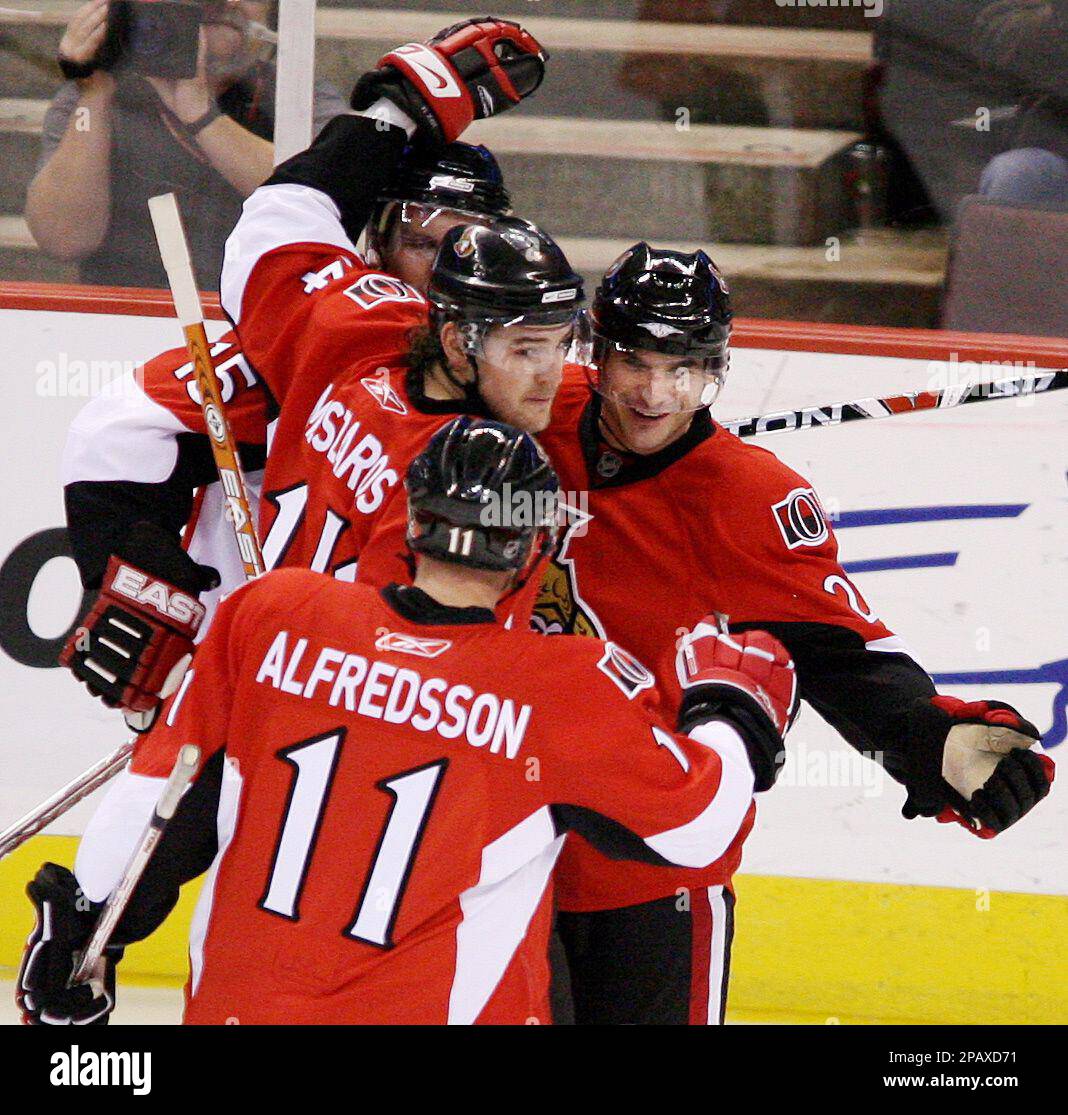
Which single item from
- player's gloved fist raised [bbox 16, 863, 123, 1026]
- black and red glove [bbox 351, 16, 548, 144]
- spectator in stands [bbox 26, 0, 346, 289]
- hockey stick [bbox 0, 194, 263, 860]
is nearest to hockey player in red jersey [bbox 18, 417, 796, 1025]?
player's gloved fist raised [bbox 16, 863, 123, 1026]

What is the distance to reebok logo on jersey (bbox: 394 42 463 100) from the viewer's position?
2.18 meters

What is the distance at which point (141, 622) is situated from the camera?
6.89 ft

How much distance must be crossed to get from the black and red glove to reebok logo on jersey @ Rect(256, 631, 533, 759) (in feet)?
3.01

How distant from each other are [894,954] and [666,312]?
4.92ft

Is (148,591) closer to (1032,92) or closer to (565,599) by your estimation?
(565,599)

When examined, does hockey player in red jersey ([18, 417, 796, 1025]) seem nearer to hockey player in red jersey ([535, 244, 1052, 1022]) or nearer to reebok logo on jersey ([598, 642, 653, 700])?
reebok logo on jersey ([598, 642, 653, 700])

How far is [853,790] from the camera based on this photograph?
291cm

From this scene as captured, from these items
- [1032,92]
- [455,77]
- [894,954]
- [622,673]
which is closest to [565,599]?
[622,673]

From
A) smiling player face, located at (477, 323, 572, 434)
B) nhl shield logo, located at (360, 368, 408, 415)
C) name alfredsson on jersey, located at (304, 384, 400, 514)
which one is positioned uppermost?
smiling player face, located at (477, 323, 572, 434)

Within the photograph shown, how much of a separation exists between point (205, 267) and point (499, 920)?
6.04 feet

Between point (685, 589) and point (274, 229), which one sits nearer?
point (685, 589)

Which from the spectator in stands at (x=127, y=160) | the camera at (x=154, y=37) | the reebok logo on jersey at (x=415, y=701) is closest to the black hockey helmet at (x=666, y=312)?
the reebok logo on jersey at (x=415, y=701)
